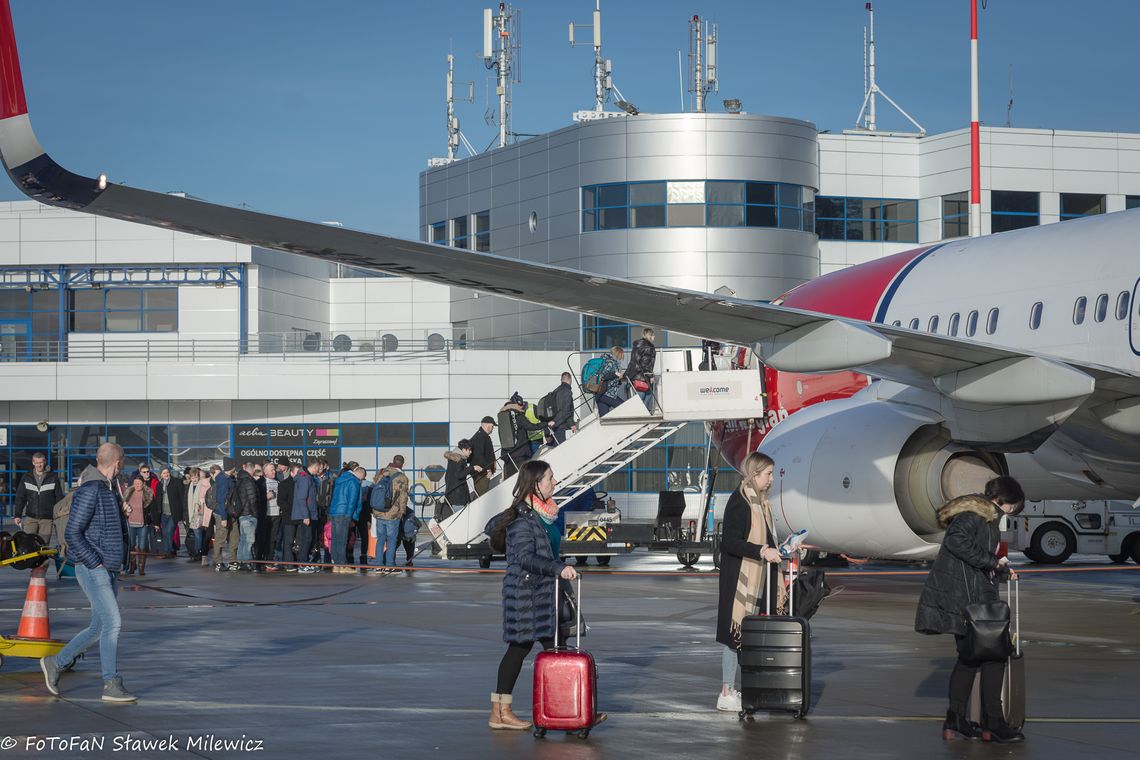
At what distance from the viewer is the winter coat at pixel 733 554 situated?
31.6 ft

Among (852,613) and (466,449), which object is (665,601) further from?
(466,449)

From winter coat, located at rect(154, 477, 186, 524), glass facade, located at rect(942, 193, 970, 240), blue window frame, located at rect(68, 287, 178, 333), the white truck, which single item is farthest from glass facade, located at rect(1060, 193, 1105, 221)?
winter coat, located at rect(154, 477, 186, 524)

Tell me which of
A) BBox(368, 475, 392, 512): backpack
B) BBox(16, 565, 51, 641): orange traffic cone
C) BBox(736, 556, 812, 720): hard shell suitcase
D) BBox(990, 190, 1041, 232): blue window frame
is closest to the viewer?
BBox(736, 556, 812, 720): hard shell suitcase

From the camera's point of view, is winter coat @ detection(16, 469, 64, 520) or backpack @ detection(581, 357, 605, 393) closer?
winter coat @ detection(16, 469, 64, 520)

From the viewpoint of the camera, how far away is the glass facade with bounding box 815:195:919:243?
167 ft

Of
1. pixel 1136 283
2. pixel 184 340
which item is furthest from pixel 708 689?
pixel 184 340

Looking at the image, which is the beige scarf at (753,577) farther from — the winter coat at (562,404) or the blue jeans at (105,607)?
the winter coat at (562,404)

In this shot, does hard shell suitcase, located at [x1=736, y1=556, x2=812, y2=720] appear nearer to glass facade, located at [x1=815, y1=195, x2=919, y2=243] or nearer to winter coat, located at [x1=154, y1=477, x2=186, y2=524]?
winter coat, located at [x1=154, y1=477, x2=186, y2=524]

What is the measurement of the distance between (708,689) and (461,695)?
182 cm

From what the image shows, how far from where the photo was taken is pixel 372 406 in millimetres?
50250

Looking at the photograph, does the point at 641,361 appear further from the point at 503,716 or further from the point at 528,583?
the point at 503,716

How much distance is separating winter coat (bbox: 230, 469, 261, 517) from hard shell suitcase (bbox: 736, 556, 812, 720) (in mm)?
17317

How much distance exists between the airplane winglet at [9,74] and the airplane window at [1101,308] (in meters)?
9.16

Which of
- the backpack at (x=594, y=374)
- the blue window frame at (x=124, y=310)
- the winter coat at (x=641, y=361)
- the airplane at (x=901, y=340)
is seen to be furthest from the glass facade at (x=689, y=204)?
the airplane at (x=901, y=340)
